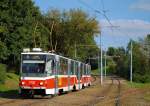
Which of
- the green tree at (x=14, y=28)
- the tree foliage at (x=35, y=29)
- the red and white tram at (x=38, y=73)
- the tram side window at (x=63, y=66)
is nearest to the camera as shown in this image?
the red and white tram at (x=38, y=73)

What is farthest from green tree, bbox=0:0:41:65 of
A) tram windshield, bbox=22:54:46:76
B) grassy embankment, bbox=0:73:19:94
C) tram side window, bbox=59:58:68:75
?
tram windshield, bbox=22:54:46:76

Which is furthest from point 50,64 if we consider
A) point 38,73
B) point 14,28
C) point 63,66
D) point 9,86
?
point 14,28

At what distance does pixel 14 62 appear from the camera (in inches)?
2714

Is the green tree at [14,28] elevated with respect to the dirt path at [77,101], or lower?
elevated

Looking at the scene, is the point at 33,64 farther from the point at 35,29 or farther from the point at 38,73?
the point at 35,29

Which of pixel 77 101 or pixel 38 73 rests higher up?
pixel 38 73

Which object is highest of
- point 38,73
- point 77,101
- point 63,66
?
point 63,66

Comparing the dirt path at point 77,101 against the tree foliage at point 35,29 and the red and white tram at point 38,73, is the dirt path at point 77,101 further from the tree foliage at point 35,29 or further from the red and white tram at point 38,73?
the tree foliage at point 35,29

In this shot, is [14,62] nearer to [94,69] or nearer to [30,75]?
[30,75]

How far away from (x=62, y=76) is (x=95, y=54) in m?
106

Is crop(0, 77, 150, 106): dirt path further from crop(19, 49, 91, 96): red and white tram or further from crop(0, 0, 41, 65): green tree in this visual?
crop(0, 0, 41, 65): green tree

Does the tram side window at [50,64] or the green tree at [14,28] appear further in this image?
the green tree at [14,28]

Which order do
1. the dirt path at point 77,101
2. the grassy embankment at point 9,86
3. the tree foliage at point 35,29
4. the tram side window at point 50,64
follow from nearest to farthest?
the dirt path at point 77,101
the tram side window at point 50,64
the grassy embankment at point 9,86
the tree foliage at point 35,29

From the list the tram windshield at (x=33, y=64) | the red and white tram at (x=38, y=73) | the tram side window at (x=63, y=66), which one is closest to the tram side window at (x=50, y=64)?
the red and white tram at (x=38, y=73)
